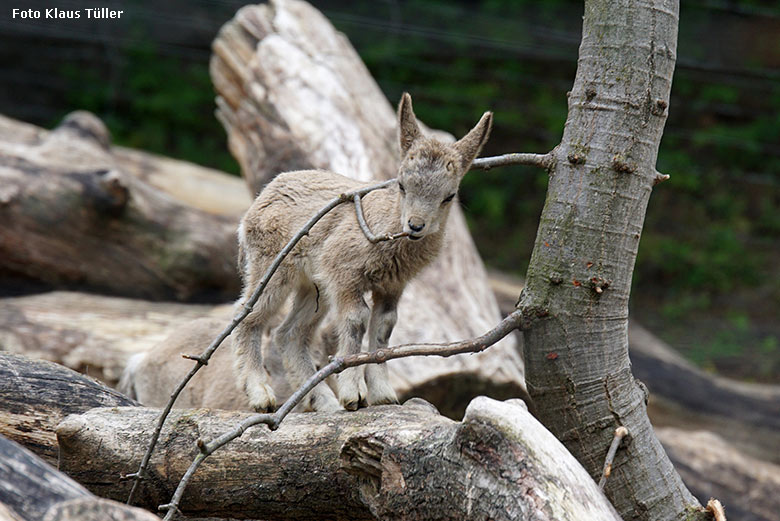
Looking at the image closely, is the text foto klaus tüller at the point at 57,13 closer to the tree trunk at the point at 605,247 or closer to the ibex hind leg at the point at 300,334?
the ibex hind leg at the point at 300,334

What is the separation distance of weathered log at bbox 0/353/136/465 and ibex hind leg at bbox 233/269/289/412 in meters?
0.64

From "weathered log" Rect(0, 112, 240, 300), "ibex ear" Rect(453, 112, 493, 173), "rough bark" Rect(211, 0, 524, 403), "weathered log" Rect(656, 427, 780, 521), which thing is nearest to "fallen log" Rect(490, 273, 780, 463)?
"weathered log" Rect(656, 427, 780, 521)

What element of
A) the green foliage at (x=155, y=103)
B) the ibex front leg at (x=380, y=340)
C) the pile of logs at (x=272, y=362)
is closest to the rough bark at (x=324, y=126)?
the pile of logs at (x=272, y=362)

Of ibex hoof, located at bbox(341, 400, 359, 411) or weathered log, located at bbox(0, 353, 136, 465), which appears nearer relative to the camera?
weathered log, located at bbox(0, 353, 136, 465)

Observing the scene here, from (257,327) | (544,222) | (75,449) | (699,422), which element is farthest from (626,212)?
(699,422)

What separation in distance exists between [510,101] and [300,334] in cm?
942

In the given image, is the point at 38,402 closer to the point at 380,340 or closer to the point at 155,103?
the point at 380,340

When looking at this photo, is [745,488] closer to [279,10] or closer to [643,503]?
[643,503]

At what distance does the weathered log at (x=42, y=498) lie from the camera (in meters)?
2.15

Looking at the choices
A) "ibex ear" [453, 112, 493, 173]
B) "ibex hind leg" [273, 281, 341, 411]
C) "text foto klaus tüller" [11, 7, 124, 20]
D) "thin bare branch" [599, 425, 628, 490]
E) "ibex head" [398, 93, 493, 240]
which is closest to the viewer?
"thin bare branch" [599, 425, 628, 490]

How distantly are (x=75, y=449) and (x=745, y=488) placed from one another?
4338 millimetres

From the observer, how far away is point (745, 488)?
5.59 metres

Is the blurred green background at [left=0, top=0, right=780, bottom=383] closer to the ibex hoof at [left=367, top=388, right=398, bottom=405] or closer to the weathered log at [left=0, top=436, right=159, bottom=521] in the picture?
the ibex hoof at [left=367, top=388, right=398, bottom=405]

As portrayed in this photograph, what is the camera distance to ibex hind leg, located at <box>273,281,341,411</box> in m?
4.05
